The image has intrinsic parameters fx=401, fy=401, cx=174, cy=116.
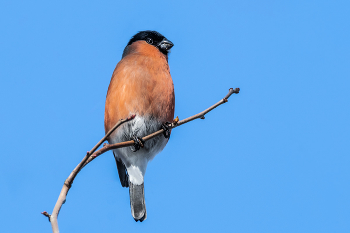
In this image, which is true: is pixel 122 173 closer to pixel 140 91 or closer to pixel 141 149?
pixel 141 149

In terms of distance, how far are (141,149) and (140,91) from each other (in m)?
0.76

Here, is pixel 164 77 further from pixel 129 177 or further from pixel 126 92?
pixel 129 177

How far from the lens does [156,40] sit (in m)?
4.98

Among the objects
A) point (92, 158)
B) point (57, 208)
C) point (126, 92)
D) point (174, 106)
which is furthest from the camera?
point (174, 106)

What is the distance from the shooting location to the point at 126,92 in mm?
4199

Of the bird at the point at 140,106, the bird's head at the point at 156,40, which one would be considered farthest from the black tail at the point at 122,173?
the bird's head at the point at 156,40

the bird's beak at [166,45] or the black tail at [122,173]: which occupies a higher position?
the bird's beak at [166,45]

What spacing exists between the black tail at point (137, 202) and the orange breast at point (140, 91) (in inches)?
33.0

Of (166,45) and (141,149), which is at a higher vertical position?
(166,45)

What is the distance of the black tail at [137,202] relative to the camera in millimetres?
4523

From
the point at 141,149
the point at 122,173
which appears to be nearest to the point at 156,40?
the point at 141,149

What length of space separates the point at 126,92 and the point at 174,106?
24.7 inches

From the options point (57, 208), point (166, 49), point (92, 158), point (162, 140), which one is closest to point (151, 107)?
point (162, 140)

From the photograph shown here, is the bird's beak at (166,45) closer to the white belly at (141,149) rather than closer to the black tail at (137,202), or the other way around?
the white belly at (141,149)
